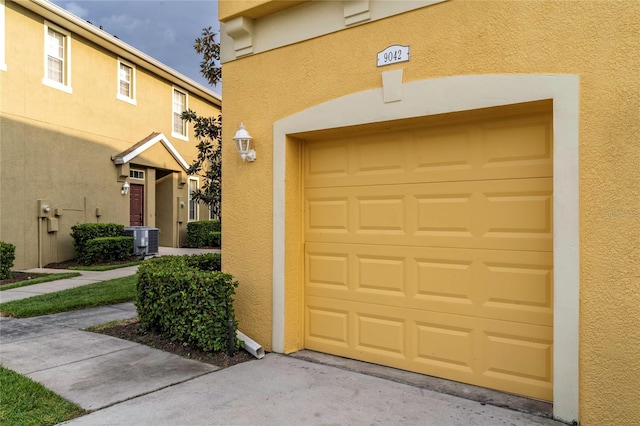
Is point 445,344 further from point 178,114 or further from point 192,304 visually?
point 178,114

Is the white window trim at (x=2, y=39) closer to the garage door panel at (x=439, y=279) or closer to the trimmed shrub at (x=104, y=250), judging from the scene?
the trimmed shrub at (x=104, y=250)

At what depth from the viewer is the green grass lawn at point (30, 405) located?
129 inches

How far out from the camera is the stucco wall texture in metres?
3.09

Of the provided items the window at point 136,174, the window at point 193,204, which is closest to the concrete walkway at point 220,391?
the window at point 136,174

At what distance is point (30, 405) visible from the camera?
348 cm

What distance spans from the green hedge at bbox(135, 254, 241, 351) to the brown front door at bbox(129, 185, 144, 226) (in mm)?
10244

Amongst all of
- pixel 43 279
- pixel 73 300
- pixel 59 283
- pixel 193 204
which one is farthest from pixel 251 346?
pixel 193 204

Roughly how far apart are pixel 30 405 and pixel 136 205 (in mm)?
12254

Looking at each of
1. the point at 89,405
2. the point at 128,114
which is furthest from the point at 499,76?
the point at 128,114

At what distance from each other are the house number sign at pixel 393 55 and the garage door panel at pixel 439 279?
5.80ft

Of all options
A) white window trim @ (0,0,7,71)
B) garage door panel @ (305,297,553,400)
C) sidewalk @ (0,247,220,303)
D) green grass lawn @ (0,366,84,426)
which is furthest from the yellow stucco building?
garage door panel @ (305,297,553,400)

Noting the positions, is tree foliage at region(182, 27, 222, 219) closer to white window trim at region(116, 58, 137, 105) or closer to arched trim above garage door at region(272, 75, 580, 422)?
arched trim above garage door at region(272, 75, 580, 422)

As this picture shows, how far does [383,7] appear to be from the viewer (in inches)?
166

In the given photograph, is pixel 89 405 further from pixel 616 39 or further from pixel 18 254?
pixel 18 254
